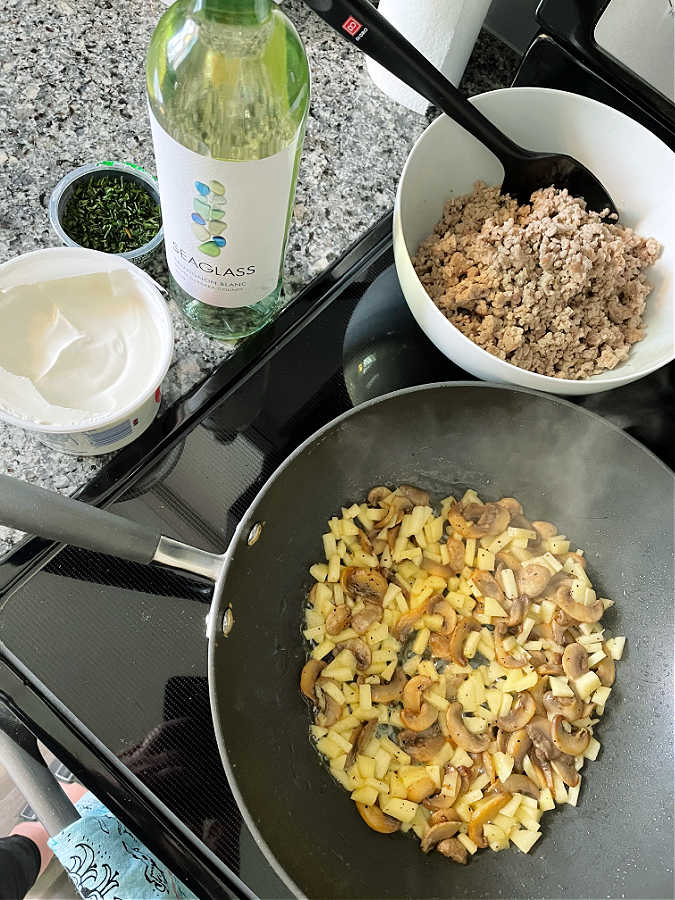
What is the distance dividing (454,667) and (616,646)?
175mm

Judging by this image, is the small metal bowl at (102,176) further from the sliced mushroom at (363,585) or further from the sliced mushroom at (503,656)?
the sliced mushroom at (503,656)

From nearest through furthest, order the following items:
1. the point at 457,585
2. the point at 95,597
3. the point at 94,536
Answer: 1. the point at 94,536
2. the point at 95,597
3. the point at 457,585

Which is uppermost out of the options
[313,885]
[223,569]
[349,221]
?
[349,221]

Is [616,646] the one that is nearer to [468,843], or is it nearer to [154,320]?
[468,843]

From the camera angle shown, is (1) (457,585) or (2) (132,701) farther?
(1) (457,585)

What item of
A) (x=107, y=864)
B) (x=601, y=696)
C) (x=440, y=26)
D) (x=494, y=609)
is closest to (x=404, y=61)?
(x=440, y=26)

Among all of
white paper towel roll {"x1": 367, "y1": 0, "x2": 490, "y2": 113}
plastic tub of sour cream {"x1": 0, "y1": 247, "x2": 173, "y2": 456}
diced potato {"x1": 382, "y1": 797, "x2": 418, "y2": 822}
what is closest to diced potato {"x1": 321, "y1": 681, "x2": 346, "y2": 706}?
diced potato {"x1": 382, "y1": 797, "x2": 418, "y2": 822}

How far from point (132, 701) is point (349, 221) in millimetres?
591

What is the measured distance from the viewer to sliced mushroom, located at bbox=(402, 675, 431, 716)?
0.79 m

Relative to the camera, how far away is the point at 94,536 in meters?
0.64

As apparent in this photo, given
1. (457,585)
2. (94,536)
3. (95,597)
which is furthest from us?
(457,585)

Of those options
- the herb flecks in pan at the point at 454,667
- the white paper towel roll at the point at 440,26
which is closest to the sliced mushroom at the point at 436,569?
the herb flecks in pan at the point at 454,667

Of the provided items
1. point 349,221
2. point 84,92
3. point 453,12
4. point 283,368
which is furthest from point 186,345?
point 453,12

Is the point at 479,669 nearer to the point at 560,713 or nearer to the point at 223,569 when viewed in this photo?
the point at 560,713
